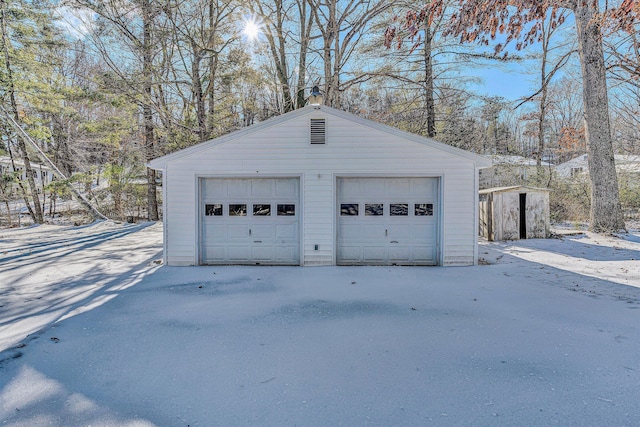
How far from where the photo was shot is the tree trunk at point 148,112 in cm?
1246

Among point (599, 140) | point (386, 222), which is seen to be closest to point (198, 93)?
point (386, 222)

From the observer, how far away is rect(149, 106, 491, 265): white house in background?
7.32 metres

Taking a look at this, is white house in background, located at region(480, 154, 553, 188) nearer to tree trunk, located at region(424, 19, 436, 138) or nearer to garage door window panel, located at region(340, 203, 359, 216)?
tree trunk, located at region(424, 19, 436, 138)

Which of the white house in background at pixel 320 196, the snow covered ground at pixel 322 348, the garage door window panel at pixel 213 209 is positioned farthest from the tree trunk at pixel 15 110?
the garage door window panel at pixel 213 209

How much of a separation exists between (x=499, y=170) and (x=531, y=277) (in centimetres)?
1216

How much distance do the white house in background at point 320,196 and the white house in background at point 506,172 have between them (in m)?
10.8

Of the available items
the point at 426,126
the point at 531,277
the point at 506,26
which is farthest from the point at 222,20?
the point at 531,277

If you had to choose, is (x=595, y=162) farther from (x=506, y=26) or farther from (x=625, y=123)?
(x=625, y=123)

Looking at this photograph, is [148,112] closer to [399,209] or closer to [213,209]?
[213,209]

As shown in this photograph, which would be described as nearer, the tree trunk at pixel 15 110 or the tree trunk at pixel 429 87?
the tree trunk at pixel 15 110

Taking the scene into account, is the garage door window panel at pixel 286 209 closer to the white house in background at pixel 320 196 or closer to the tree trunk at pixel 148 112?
the white house in background at pixel 320 196

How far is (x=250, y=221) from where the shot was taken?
25.0 ft

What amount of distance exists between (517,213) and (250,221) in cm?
781

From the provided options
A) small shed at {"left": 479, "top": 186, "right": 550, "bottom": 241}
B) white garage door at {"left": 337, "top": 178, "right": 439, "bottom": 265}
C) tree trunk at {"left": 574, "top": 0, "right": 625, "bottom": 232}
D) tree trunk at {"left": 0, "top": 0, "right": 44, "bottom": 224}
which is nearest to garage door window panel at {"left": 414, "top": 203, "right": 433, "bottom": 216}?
white garage door at {"left": 337, "top": 178, "right": 439, "bottom": 265}
